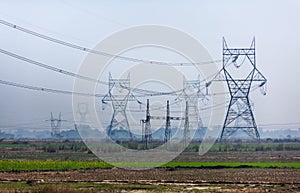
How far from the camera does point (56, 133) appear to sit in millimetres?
158750

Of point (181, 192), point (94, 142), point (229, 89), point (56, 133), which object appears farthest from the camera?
point (56, 133)

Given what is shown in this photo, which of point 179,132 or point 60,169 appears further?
point 179,132

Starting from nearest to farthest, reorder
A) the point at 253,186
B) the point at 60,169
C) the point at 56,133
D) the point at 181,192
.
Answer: the point at 181,192 < the point at 253,186 < the point at 60,169 < the point at 56,133

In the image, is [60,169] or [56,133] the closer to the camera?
[60,169]

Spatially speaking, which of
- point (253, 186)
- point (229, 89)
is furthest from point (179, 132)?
point (253, 186)

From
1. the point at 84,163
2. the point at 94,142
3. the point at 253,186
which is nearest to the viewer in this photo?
the point at 253,186

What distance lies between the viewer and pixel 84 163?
5778cm

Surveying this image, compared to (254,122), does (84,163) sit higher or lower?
lower

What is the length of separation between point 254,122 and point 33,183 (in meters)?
49.7

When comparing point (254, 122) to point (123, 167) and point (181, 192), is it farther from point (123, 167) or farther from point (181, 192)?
point (181, 192)

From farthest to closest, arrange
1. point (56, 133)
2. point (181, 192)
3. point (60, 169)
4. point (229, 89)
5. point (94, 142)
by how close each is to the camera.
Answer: point (56, 133)
point (94, 142)
point (229, 89)
point (60, 169)
point (181, 192)

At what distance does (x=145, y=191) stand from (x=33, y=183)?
7923mm

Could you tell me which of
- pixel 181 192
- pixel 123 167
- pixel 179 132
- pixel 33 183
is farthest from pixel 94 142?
pixel 181 192

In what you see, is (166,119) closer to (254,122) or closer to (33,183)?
(254,122)
